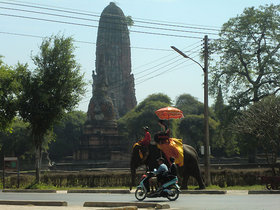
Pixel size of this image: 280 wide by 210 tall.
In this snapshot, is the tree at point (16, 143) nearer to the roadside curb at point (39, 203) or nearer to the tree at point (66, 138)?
the tree at point (66, 138)

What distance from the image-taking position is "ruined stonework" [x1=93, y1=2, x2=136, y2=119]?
15161 centimetres

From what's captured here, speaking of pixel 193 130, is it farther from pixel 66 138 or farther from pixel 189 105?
pixel 66 138

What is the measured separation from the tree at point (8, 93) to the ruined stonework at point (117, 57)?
4631 inches

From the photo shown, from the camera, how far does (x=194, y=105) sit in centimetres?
11044

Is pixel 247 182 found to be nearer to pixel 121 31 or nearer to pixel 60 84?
pixel 60 84

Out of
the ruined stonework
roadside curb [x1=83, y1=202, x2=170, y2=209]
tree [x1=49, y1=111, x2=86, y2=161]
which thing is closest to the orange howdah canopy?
roadside curb [x1=83, y1=202, x2=170, y2=209]

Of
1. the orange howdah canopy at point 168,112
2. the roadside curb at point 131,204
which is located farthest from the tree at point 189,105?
the roadside curb at point 131,204

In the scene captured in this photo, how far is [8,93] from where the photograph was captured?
3058 cm

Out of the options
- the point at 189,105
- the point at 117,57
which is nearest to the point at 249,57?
the point at 189,105

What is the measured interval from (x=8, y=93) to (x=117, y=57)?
125719 millimetres

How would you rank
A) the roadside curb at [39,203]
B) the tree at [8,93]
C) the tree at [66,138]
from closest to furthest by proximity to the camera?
1. the roadside curb at [39,203]
2. the tree at [8,93]
3. the tree at [66,138]

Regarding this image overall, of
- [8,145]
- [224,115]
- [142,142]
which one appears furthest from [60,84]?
[8,145]

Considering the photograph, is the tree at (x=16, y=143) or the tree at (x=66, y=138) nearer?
the tree at (x=16, y=143)

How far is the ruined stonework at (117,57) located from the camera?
151613 mm
